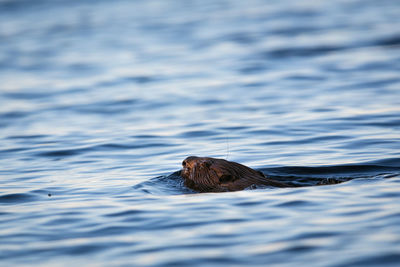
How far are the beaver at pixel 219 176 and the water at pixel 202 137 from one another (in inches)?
9.2

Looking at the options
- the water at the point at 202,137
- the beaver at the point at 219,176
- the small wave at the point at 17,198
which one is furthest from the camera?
the small wave at the point at 17,198

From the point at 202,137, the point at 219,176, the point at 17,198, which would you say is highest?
the point at 202,137

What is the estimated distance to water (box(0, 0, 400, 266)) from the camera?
22.6ft

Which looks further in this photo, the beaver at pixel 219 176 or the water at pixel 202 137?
the beaver at pixel 219 176

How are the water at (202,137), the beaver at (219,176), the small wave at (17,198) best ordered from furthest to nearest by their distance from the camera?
the small wave at (17,198) → the beaver at (219,176) → the water at (202,137)

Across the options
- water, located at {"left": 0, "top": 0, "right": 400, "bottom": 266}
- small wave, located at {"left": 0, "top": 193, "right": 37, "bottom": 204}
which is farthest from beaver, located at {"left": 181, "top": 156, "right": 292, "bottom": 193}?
small wave, located at {"left": 0, "top": 193, "right": 37, "bottom": 204}

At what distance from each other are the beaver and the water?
233 mm

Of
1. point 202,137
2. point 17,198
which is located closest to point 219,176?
point 17,198

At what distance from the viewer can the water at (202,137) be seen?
6.88m

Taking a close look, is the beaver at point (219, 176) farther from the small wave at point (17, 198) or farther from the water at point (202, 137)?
the small wave at point (17, 198)

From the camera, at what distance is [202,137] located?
504 inches

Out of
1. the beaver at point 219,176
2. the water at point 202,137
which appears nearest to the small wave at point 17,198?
the water at point 202,137

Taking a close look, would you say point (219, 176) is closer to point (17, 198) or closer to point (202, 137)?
point (17, 198)

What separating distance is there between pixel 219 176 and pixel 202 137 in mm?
3690
